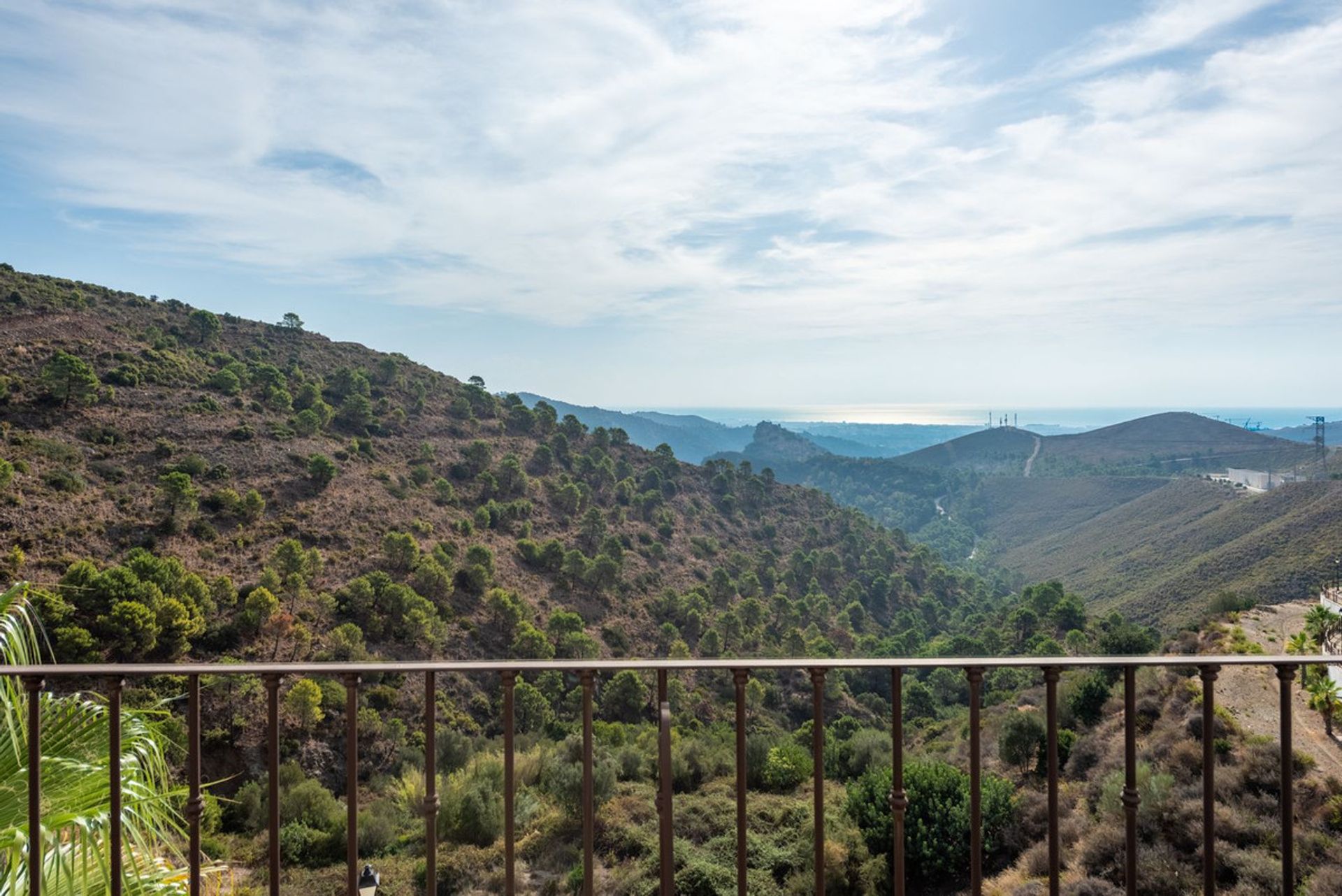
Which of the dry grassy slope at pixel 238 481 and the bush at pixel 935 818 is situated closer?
the bush at pixel 935 818

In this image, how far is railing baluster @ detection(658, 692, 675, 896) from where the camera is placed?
4.85 ft

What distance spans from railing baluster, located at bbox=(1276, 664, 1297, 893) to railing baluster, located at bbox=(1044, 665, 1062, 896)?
45cm

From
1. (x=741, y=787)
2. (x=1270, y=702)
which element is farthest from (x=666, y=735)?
(x=1270, y=702)

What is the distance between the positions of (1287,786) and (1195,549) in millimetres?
41902

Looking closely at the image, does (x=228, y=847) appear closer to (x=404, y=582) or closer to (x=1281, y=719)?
(x=1281, y=719)

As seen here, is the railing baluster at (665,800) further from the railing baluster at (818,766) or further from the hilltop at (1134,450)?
the hilltop at (1134,450)

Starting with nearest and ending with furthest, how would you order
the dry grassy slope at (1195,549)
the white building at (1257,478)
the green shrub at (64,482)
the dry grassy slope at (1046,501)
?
the green shrub at (64,482)
the dry grassy slope at (1195,549)
the white building at (1257,478)
the dry grassy slope at (1046,501)

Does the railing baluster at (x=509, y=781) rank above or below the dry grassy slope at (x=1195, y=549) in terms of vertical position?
above

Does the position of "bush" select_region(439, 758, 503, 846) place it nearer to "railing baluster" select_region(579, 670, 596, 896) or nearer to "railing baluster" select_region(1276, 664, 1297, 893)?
"railing baluster" select_region(579, 670, 596, 896)

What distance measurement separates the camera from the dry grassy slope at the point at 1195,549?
26891mm

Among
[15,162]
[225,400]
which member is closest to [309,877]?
[15,162]

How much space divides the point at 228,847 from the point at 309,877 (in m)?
1.33

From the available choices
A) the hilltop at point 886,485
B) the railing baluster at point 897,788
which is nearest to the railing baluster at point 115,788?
the railing baluster at point 897,788

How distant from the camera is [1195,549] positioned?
34.8 meters
